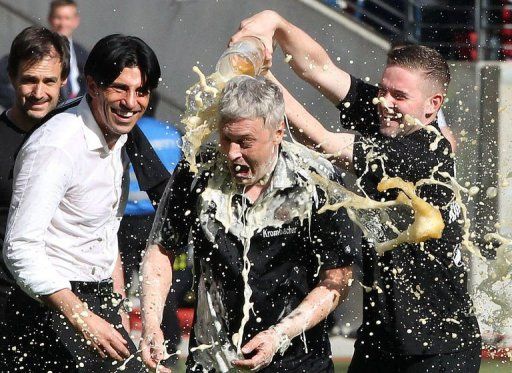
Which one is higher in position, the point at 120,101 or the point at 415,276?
the point at 120,101

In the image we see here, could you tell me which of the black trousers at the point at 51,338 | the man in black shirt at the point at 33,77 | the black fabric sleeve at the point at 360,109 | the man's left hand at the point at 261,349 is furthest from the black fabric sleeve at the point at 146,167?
the man's left hand at the point at 261,349

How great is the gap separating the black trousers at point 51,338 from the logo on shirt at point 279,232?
0.83m

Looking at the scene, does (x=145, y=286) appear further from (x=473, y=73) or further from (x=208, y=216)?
(x=473, y=73)

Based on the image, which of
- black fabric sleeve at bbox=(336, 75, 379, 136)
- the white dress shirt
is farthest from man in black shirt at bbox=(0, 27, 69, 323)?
black fabric sleeve at bbox=(336, 75, 379, 136)

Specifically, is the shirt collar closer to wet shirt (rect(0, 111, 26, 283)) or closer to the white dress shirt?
the white dress shirt

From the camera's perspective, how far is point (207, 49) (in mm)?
10117

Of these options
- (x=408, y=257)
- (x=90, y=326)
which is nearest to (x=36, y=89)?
(x=90, y=326)

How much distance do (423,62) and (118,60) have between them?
4.24 ft

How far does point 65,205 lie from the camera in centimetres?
539

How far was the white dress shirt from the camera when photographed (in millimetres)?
5102

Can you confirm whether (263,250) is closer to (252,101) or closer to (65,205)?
(252,101)

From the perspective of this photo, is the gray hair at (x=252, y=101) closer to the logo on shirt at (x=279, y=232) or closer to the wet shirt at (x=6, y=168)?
the logo on shirt at (x=279, y=232)

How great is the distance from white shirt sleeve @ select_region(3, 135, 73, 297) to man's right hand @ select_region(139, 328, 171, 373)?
0.45 m

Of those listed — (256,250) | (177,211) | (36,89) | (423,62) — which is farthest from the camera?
(36,89)
